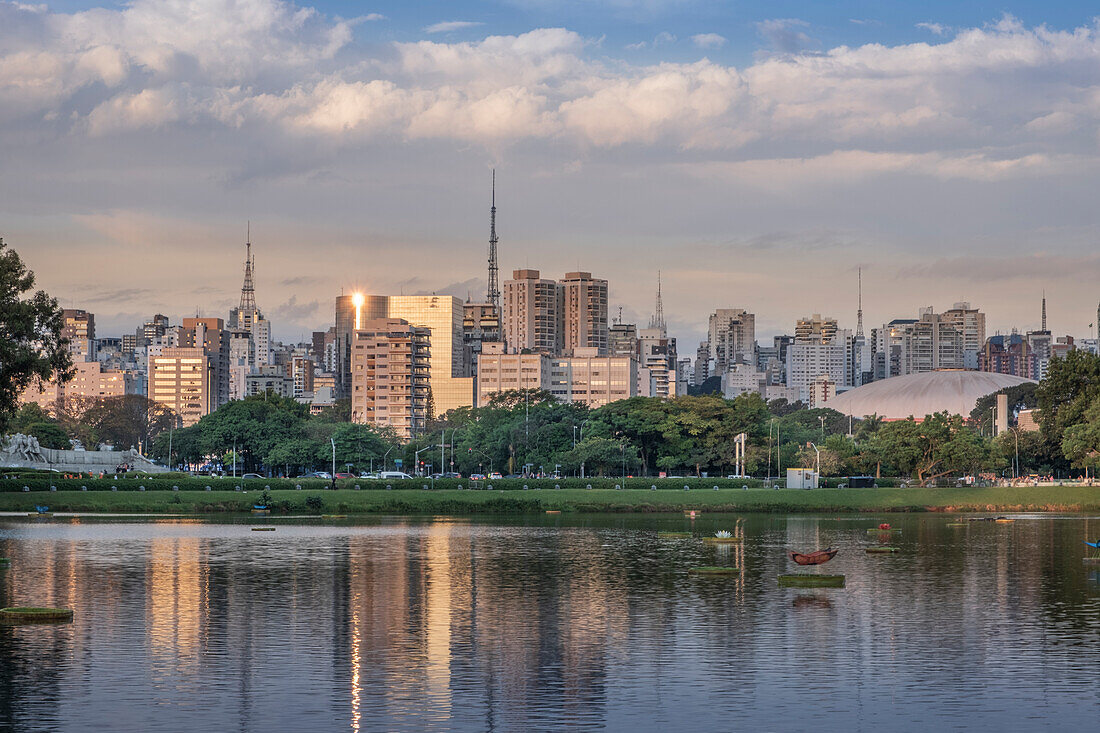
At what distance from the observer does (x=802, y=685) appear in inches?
1266

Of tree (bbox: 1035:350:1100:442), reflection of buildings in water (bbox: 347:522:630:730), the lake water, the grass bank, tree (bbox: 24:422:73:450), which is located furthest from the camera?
tree (bbox: 24:422:73:450)

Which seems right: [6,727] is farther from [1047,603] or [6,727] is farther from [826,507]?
[826,507]

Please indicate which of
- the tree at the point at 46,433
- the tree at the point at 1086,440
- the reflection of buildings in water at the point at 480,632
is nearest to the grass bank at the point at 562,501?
the tree at the point at 1086,440

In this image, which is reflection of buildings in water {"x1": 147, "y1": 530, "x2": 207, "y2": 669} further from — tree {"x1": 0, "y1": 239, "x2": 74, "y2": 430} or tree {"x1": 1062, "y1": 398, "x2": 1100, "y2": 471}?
tree {"x1": 1062, "y1": 398, "x2": 1100, "y2": 471}

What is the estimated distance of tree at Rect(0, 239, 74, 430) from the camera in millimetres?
83812

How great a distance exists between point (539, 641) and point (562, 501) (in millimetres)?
84249

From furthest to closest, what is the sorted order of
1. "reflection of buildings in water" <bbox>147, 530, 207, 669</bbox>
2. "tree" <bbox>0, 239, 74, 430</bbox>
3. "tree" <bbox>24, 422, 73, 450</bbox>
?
1. "tree" <bbox>24, 422, 73, 450</bbox>
2. "tree" <bbox>0, 239, 74, 430</bbox>
3. "reflection of buildings in water" <bbox>147, 530, 207, 669</bbox>

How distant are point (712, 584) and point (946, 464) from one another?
10529 centimetres

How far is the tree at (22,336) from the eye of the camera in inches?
Result: 3300

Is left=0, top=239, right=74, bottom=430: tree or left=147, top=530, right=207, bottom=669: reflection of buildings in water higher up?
left=0, top=239, right=74, bottom=430: tree

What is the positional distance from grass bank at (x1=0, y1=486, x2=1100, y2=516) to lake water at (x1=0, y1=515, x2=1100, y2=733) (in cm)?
4453

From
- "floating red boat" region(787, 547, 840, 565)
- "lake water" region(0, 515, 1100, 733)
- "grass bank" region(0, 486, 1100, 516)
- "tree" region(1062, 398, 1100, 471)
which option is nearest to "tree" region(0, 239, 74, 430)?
"lake water" region(0, 515, 1100, 733)

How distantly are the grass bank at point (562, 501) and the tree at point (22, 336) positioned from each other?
28960 mm

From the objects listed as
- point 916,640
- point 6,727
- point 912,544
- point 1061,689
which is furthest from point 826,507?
point 6,727
